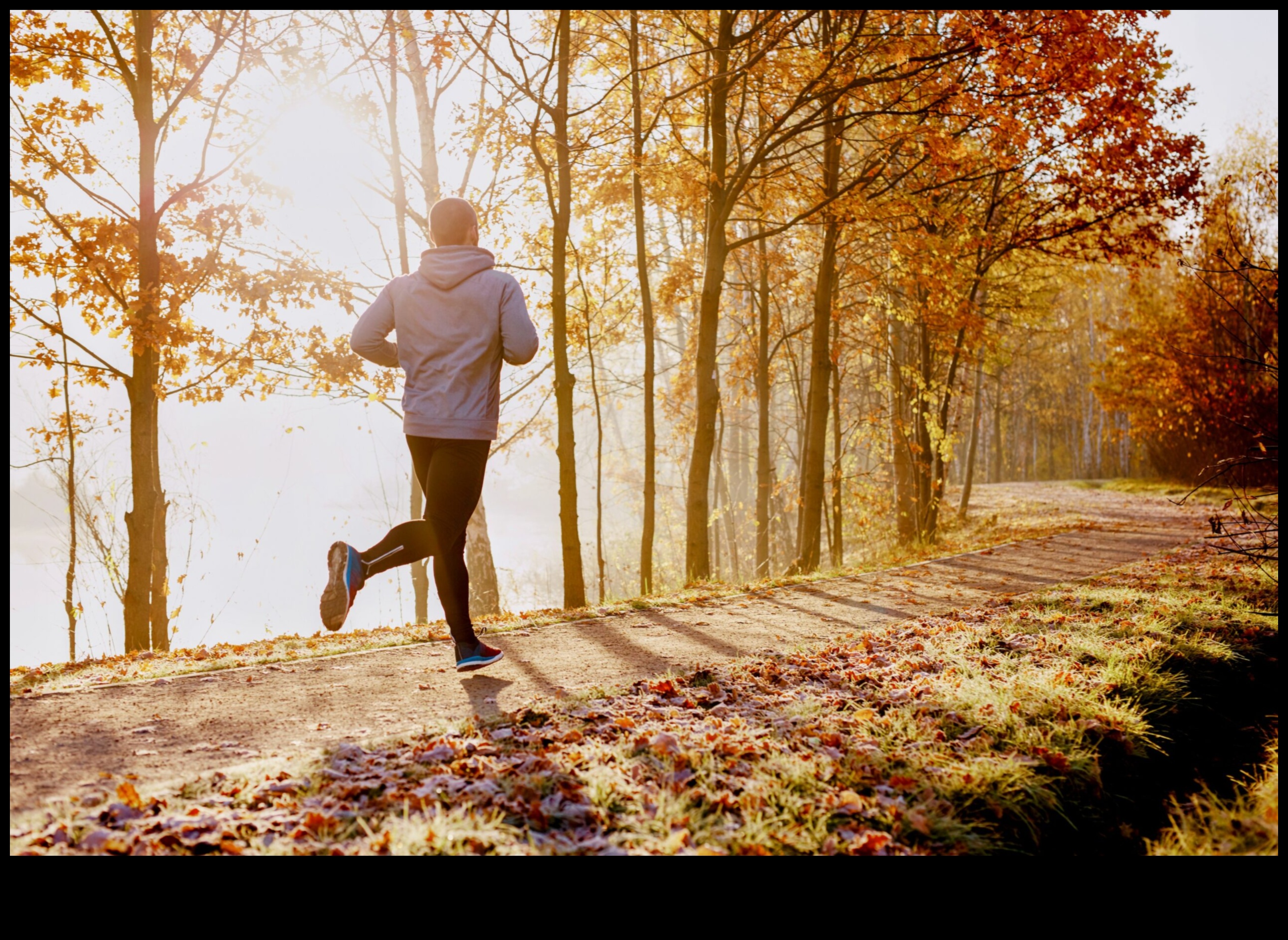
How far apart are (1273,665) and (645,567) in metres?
5.96

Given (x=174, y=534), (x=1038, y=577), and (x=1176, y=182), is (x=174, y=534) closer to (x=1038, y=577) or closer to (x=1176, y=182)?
(x=1038, y=577)

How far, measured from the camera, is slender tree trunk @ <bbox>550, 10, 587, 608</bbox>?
7.01 metres

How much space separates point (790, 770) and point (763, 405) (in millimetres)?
12561

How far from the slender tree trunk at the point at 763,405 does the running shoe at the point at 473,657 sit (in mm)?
8986

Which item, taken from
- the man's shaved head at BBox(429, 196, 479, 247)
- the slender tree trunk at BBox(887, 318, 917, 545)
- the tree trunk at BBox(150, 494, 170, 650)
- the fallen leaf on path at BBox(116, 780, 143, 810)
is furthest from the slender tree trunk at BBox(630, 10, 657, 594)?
the fallen leaf on path at BBox(116, 780, 143, 810)

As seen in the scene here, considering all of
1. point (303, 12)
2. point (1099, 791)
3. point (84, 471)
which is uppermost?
point (303, 12)

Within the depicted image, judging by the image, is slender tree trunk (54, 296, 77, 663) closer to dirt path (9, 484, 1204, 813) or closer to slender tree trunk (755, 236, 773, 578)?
dirt path (9, 484, 1204, 813)

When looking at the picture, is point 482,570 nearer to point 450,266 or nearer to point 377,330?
point 377,330

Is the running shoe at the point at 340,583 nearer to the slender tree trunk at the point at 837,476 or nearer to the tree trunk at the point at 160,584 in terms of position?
the tree trunk at the point at 160,584

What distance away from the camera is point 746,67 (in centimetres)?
787

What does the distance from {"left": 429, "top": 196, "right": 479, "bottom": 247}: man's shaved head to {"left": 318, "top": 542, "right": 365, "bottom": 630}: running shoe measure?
1672mm

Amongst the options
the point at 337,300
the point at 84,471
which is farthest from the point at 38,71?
the point at 84,471

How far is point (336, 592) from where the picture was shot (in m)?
3.86

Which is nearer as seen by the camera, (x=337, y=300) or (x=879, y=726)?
(x=879, y=726)
